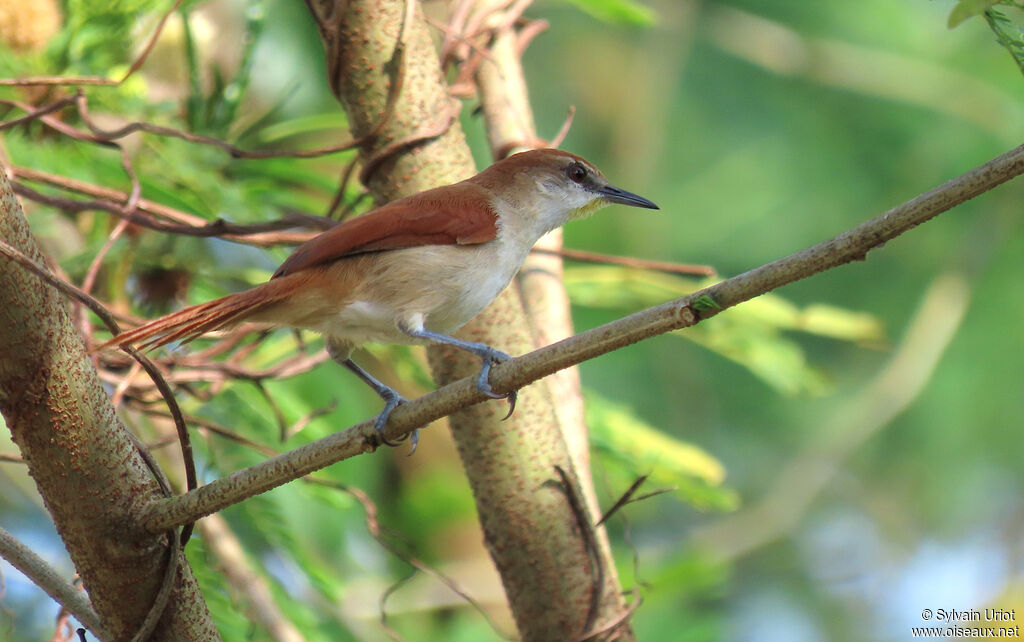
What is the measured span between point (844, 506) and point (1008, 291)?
84.8 inches

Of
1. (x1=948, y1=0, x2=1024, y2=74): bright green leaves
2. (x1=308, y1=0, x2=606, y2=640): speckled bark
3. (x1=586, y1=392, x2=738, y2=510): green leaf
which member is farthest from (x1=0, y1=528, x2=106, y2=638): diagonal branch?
(x1=948, y1=0, x2=1024, y2=74): bright green leaves

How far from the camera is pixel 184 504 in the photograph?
1.87 meters

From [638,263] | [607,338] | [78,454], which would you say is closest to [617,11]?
[638,263]

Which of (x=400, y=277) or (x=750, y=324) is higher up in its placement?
(x=750, y=324)

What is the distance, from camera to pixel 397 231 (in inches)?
105

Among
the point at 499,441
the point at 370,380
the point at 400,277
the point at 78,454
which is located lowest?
the point at 78,454

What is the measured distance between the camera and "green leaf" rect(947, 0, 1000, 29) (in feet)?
5.67

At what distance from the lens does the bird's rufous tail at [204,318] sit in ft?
7.05

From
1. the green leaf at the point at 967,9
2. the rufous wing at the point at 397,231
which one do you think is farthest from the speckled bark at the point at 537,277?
the green leaf at the point at 967,9

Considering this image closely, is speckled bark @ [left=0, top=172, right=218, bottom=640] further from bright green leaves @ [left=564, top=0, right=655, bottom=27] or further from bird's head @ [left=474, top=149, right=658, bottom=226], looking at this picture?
bright green leaves @ [left=564, top=0, right=655, bottom=27]

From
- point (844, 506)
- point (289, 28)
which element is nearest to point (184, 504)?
point (289, 28)

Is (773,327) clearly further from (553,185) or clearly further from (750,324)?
(553,185)

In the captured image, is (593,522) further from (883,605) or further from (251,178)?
(883,605)

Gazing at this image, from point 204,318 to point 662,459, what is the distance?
5.71 ft
